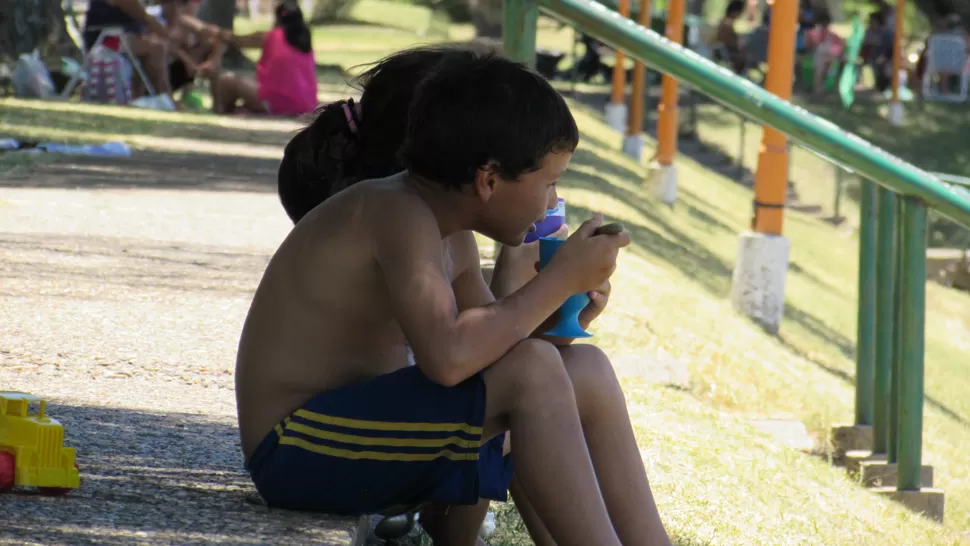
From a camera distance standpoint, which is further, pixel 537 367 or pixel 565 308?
pixel 565 308

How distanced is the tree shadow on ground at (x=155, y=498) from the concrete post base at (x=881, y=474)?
231 centimetres

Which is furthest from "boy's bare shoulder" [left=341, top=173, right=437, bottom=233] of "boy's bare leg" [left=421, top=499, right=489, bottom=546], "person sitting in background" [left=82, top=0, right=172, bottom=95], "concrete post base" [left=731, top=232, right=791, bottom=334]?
"person sitting in background" [left=82, top=0, right=172, bottom=95]

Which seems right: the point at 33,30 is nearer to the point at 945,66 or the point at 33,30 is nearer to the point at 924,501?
the point at 924,501

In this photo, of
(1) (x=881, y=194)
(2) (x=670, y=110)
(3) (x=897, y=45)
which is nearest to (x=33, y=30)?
(2) (x=670, y=110)

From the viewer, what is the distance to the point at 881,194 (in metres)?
4.55

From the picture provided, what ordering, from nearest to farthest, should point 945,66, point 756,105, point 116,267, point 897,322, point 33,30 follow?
point 897,322
point 756,105
point 116,267
point 33,30
point 945,66

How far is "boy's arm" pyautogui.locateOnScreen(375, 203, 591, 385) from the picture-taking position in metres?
2.36

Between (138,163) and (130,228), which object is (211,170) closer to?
(138,163)

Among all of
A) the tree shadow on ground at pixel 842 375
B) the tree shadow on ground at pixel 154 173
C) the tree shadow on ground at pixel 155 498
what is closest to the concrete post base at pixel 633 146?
the tree shadow on ground at pixel 154 173

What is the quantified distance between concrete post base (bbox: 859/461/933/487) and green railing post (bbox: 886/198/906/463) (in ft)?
0.45

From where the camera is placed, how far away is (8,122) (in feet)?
32.6

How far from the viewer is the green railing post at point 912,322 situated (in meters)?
4.08

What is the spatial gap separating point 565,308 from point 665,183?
1071cm

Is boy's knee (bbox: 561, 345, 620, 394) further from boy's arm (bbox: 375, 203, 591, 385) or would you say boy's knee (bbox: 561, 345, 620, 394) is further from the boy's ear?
the boy's ear
